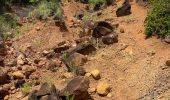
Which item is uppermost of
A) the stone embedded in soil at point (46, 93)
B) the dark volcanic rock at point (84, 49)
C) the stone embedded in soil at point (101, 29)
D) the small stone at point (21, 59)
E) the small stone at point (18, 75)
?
the stone embedded in soil at point (101, 29)

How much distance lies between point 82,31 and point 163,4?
1.88 meters

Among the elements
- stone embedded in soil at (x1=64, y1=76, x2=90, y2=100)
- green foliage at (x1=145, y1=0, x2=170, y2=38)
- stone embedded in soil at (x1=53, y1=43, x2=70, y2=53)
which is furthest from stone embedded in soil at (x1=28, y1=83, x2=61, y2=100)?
green foliage at (x1=145, y1=0, x2=170, y2=38)

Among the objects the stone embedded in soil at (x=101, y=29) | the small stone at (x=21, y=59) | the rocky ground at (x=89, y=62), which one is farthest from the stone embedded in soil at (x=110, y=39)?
the small stone at (x=21, y=59)

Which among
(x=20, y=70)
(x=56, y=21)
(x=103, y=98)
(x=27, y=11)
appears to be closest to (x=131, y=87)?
(x=103, y=98)

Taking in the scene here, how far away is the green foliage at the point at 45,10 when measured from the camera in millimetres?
9312

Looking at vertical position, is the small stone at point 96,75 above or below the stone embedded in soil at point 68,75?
above

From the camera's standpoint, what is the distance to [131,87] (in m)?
6.08

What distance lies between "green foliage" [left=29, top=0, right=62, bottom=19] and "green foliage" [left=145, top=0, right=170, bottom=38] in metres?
2.60

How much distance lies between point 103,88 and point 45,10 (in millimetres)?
3815

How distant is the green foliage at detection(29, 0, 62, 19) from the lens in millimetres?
9312

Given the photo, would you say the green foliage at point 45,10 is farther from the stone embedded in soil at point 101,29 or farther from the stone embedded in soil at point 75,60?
the stone embedded in soil at point 75,60

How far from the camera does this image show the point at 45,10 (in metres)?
9.42

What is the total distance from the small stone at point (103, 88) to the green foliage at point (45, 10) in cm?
338

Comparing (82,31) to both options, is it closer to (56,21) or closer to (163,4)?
(56,21)
